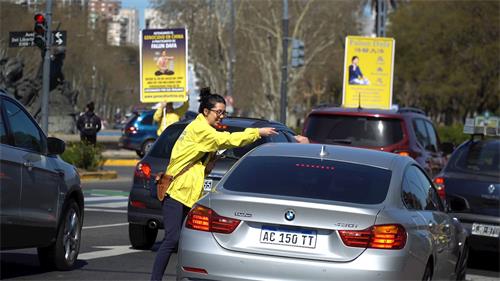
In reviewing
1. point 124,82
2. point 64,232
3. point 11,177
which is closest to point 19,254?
point 64,232

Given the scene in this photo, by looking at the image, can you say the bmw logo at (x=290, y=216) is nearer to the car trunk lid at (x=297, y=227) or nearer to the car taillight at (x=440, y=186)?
the car trunk lid at (x=297, y=227)

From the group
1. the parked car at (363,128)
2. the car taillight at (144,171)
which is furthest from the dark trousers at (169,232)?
the parked car at (363,128)

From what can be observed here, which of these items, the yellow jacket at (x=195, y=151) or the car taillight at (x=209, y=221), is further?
the yellow jacket at (x=195, y=151)

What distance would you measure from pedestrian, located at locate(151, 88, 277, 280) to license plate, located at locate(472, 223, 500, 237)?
15.5ft

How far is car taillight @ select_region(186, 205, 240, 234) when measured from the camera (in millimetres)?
7695

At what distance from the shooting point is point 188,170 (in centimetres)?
920

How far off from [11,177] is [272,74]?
217 feet

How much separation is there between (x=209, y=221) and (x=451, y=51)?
6336 cm

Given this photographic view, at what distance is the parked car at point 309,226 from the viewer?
748 centimetres

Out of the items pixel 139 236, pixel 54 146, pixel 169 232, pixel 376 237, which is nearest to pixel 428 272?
pixel 376 237

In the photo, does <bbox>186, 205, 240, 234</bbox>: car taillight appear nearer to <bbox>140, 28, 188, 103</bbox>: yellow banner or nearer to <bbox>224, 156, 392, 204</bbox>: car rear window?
<bbox>224, 156, 392, 204</bbox>: car rear window

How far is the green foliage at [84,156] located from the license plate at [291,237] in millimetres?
19205

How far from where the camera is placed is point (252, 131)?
9156 mm

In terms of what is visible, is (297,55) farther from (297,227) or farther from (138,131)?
(297,227)
